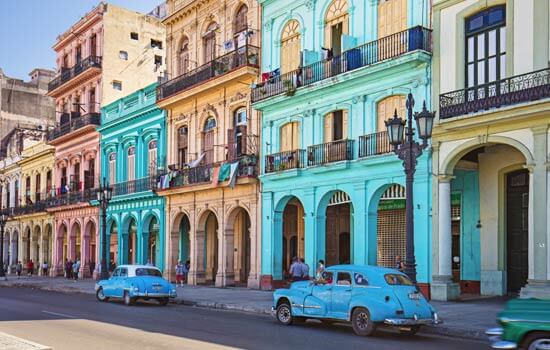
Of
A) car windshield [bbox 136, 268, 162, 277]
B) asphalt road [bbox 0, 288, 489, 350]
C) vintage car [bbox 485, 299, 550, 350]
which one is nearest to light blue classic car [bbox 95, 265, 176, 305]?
car windshield [bbox 136, 268, 162, 277]

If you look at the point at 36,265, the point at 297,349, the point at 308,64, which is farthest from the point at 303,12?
the point at 36,265

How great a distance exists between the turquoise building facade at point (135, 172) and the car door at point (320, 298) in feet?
68.5

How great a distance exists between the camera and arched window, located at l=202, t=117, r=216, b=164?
32.8 m

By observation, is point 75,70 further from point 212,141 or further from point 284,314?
point 284,314

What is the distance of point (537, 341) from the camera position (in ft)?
33.3

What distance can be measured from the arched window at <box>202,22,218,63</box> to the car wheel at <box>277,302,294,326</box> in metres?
18.9

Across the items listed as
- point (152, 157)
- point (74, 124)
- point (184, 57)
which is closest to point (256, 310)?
point (152, 157)

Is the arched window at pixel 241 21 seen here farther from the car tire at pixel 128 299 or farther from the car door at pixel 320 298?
the car door at pixel 320 298

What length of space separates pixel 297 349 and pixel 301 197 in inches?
596

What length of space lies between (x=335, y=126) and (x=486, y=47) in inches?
268

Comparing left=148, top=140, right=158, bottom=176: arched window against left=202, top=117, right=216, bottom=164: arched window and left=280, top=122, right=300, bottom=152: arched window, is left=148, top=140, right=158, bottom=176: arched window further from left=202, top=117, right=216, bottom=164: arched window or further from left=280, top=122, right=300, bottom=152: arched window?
left=280, top=122, right=300, bottom=152: arched window

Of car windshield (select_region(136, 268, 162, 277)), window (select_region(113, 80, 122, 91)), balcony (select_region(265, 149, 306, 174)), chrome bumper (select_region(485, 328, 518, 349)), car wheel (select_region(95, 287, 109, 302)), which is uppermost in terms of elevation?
window (select_region(113, 80, 122, 91))

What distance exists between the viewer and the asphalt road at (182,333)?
12.4 meters

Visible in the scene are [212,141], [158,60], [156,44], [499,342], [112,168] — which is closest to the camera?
[499,342]
